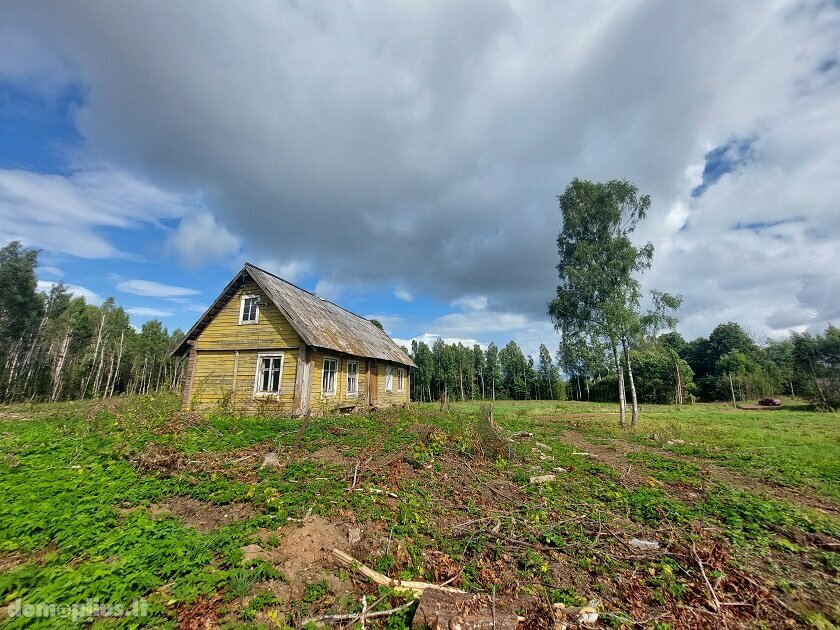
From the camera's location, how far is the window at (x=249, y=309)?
650 inches

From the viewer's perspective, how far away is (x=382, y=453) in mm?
9680

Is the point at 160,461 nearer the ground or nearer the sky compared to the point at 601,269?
nearer the ground

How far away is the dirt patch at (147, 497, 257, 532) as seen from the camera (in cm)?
580

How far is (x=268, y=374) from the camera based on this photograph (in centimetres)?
1596

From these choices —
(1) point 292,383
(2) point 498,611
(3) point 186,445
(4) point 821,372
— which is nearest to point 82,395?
(1) point 292,383

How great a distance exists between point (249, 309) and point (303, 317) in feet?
8.37

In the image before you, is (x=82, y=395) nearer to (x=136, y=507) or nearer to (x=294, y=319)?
(x=294, y=319)

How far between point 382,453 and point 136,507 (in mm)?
5311

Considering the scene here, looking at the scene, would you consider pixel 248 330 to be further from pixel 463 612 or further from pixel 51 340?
pixel 51 340

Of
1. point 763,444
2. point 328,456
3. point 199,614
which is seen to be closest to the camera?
point 199,614

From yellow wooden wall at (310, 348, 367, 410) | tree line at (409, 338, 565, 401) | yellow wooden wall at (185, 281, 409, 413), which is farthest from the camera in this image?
tree line at (409, 338, 565, 401)

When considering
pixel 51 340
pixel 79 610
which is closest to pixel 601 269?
pixel 79 610

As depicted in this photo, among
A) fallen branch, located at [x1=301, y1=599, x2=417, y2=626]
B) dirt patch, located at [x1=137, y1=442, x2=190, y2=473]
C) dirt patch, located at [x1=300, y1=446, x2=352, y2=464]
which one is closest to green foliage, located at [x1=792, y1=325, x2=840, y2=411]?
dirt patch, located at [x1=300, y1=446, x2=352, y2=464]

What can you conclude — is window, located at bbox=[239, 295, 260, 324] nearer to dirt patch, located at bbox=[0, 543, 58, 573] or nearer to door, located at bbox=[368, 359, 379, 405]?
door, located at bbox=[368, 359, 379, 405]
